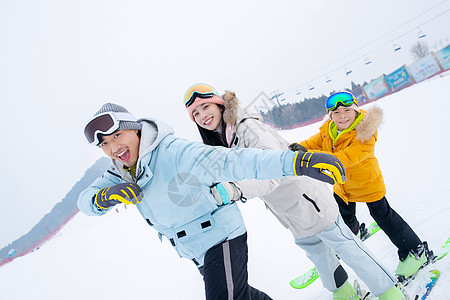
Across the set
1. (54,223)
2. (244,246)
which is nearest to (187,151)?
(244,246)

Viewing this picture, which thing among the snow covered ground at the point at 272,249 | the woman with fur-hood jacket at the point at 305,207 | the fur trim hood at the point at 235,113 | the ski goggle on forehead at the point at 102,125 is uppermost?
the ski goggle on forehead at the point at 102,125

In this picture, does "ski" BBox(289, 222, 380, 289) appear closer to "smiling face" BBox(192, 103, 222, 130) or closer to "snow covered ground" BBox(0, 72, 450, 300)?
"snow covered ground" BBox(0, 72, 450, 300)

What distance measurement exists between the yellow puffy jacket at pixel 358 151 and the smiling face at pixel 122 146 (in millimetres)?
1711

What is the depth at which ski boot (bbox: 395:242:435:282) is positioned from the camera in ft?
7.34

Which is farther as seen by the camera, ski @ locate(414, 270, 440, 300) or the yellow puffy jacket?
the yellow puffy jacket

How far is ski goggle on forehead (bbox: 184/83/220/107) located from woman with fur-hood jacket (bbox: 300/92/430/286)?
3.86 feet

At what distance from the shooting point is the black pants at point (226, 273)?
1.47 meters

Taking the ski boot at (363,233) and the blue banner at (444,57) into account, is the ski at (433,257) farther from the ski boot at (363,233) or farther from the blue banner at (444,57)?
the blue banner at (444,57)

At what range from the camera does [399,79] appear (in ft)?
59.0

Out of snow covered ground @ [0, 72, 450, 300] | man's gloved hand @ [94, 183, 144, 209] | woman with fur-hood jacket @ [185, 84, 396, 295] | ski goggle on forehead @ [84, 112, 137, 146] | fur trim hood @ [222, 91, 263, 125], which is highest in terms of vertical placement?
ski goggle on forehead @ [84, 112, 137, 146]

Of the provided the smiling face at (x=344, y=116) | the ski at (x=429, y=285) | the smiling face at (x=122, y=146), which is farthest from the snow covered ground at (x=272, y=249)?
the smiling face at (x=122, y=146)

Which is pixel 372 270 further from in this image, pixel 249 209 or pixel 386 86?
Result: pixel 386 86

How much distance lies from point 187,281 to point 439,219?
3919 millimetres

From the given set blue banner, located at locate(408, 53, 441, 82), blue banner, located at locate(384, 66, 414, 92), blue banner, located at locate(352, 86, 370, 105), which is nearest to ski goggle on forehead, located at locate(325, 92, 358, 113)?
blue banner, located at locate(408, 53, 441, 82)
